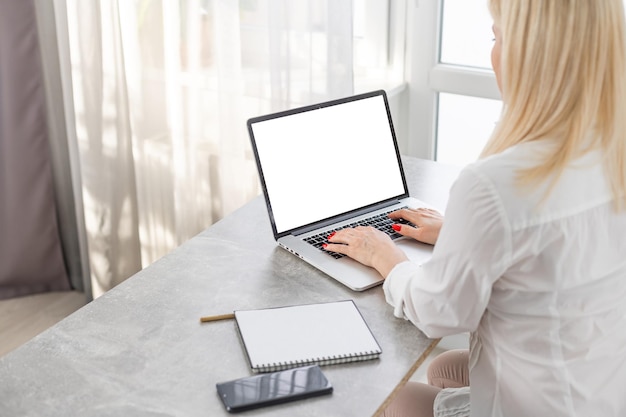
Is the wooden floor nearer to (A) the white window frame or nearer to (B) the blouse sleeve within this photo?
(A) the white window frame

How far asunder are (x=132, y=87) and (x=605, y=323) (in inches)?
66.9

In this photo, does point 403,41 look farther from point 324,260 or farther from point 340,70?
point 324,260

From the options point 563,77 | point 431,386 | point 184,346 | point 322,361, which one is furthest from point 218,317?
point 563,77

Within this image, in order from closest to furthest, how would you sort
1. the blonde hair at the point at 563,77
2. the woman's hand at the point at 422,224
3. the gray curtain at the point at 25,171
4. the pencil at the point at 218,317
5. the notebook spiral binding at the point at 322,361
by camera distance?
1. the blonde hair at the point at 563,77
2. the notebook spiral binding at the point at 322,361
3. the pencil at the point at 218,317
4. the woman's hand at the point at 422,224
5. the gray curtain at the point at 25,171

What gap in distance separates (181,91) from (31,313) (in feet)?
3.15

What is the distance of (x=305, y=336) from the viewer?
146 centimetres

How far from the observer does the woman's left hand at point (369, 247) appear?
1629 mm

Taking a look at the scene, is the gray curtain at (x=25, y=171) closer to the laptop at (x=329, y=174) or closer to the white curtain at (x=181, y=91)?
the white curtain at (x=181, y=91)

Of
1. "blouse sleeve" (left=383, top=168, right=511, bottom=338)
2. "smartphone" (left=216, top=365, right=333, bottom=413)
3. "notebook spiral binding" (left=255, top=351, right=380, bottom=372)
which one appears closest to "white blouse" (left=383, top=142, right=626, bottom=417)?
"blouse sleeve" (left=383, top=168, right=511, bottom=338)

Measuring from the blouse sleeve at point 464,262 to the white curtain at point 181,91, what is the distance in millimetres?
1227

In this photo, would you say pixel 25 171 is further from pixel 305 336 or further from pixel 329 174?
pixel 305 336

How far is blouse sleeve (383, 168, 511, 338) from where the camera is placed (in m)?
1.25

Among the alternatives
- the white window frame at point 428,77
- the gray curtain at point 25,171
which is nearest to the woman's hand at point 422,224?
the white window frame at point 428,77

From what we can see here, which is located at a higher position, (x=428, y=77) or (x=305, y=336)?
(x=428, y=77)
